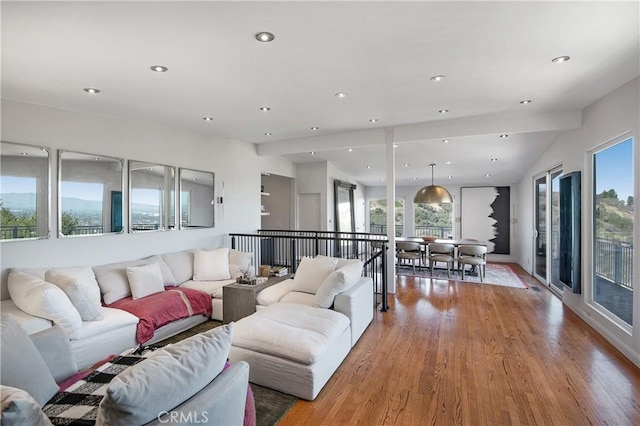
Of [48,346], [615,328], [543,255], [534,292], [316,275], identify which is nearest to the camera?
[48,346]

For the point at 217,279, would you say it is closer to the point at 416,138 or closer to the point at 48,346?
the point at 48,346

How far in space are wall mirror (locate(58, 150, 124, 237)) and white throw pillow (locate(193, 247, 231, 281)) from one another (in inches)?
43.2

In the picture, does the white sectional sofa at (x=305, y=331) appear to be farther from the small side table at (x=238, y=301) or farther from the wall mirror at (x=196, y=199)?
the wall mirror at (x=196, y=199)

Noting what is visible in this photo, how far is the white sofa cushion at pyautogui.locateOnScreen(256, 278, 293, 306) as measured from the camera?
369 cm

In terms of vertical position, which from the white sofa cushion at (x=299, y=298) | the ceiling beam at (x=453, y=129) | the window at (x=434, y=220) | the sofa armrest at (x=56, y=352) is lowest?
the white sofa cushion at (x=299, y=298)

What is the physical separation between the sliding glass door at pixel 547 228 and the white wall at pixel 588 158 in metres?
0.39

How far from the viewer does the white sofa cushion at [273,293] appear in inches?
145

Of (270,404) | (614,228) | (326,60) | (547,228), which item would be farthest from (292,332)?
(547,228)

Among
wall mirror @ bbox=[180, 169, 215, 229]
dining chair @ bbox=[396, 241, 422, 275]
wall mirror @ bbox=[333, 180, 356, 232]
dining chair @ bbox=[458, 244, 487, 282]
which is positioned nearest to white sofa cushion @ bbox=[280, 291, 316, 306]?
wall mirror @ bbox=[180, 169, 215, 229]

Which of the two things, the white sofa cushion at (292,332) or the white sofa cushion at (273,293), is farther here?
the white sofa cushion at (273,293)

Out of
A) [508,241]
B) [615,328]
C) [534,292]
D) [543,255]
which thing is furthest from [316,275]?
[508,241]

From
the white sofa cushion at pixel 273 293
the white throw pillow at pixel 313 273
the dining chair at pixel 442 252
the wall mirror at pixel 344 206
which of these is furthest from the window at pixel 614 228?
the wall mirror at pixel 344 206

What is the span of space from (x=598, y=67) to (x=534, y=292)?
4.01m

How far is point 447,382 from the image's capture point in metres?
2.68
